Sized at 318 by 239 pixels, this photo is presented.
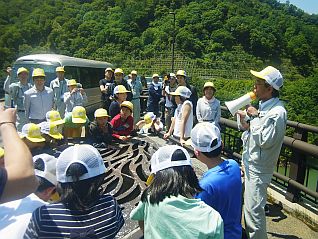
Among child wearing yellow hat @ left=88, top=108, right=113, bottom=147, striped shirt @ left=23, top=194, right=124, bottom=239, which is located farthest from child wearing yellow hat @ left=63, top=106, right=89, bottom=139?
striped shirt @ left=23, top=194, right=124, bottom=239

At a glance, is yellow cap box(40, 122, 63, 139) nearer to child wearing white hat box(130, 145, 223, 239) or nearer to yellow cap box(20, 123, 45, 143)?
yellow cap box(20, 123, 45, 143)

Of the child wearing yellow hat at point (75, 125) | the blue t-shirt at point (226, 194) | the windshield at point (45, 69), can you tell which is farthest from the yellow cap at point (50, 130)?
Answer: the windshield at point (45, 69)

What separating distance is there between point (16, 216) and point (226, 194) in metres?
1.28

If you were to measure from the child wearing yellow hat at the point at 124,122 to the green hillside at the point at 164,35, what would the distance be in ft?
143

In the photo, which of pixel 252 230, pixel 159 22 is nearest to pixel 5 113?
pixel 252 230

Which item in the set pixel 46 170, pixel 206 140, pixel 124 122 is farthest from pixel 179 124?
pixel 46 170

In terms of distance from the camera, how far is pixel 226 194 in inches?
90.0

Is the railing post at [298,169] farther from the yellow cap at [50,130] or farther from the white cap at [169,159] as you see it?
the yellow cap at [50,130]

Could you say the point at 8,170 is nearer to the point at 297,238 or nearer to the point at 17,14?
the point at 297,238

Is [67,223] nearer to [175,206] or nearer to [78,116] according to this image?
[175,206]

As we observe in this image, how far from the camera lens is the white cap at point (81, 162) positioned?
1808mm

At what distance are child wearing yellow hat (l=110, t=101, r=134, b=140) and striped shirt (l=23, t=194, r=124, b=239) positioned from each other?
350 cm

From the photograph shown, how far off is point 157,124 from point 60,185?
451 cm

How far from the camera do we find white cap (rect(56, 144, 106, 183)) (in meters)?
1.81
